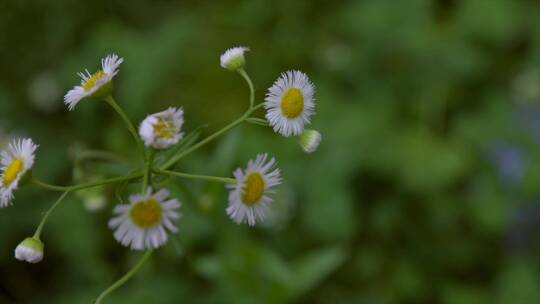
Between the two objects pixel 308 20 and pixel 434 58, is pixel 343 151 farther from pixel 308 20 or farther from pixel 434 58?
pixel 308 20

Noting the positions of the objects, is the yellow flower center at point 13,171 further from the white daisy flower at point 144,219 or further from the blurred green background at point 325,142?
the blurred green background at point 325,142

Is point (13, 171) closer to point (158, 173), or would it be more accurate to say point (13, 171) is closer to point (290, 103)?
point (158, 173)

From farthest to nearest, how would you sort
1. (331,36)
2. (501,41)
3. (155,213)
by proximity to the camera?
1. (331,36)
2. (501,41)
3. (155,213)

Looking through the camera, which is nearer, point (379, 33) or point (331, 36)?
point (379, 33)

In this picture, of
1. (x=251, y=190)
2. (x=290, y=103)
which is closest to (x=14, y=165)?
(x=251, y=190)

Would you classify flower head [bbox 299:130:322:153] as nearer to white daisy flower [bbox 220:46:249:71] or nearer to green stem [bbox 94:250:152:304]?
white daisy flower [bbox 220:46:249:71]

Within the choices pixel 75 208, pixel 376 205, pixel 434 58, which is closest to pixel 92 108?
pixel 75 208
